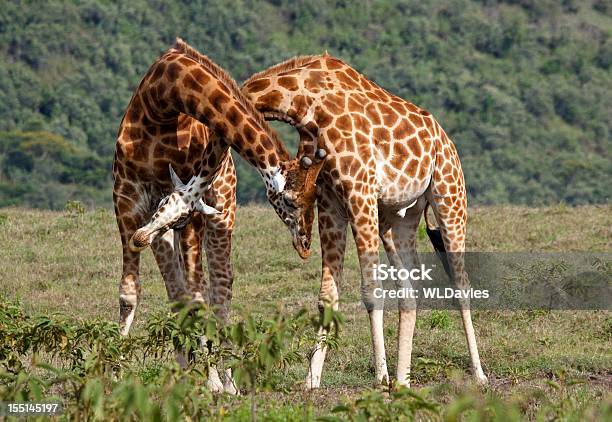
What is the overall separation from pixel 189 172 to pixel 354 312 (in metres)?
4.56

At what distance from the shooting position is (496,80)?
260 feet

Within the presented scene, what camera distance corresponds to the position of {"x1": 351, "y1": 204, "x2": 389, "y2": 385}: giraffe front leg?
960cm

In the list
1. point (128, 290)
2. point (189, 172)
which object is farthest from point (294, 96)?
point (128, 290)

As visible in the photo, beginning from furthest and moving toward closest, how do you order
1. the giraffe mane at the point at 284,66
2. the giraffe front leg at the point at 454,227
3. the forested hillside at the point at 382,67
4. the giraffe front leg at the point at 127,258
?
the forested hillside at the point at 382,67 < the giraffe front leg at the point at 454,227 < the giraffe mane at the point at 284,66 < the giraffe front leg at the point at 127,258

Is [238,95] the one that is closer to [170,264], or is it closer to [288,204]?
[288,204]

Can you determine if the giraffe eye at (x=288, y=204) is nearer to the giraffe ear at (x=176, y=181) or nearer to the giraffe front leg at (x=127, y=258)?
the giraffe ear at (x=176, y=181)

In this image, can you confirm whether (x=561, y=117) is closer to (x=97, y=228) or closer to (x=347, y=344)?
(x=97, y=228)

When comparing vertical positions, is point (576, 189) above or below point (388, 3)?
below

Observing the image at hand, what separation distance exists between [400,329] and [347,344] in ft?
5.63

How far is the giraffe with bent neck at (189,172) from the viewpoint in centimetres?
891

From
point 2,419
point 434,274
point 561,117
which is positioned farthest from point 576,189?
point 2,419

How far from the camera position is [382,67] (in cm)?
8006

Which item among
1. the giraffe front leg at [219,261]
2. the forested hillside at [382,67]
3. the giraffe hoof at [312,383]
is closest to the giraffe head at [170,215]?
the giraffe front leg at [219,261]

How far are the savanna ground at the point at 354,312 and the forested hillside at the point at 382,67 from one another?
38964 mm
